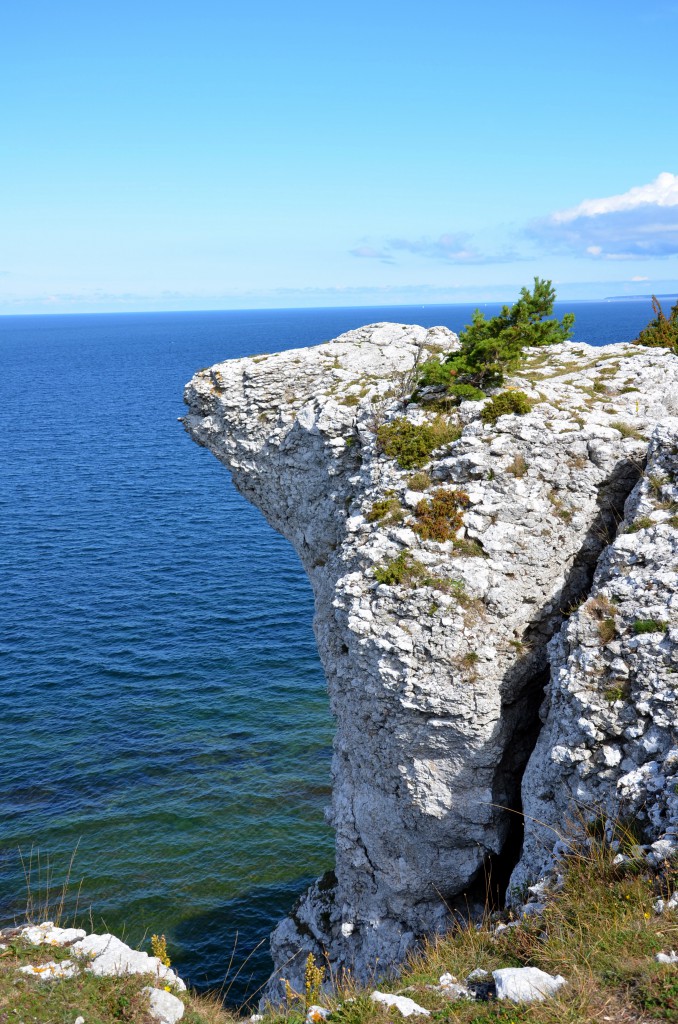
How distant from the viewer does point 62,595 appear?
170ft

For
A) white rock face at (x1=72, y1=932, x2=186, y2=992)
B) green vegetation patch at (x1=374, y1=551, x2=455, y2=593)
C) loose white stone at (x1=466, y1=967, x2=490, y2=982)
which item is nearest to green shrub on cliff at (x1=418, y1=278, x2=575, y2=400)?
green vegetation patch at (x1=374, y1=551, x2=455, y2=593)

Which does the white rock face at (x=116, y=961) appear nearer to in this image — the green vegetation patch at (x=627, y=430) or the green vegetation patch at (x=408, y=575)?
the green vegetation patch at (x=408, y=575)

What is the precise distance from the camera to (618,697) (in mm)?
15383

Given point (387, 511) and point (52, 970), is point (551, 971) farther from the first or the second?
point (387, 511)

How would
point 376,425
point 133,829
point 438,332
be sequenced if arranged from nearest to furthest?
1. point 376,425
2. point 438,332
3. point 133,829

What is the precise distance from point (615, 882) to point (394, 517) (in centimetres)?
1022

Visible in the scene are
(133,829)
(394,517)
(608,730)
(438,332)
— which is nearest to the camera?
(608,730)

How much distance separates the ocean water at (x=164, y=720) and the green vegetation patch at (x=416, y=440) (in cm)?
1635

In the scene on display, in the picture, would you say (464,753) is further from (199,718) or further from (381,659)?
(199,718)

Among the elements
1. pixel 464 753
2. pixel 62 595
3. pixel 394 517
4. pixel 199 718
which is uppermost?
pixel 394 517

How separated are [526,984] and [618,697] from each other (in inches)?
254

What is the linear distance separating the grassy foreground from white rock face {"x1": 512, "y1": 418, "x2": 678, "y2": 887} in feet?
5.06

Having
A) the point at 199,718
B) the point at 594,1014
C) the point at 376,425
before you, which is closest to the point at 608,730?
Result: the point at 594,1014

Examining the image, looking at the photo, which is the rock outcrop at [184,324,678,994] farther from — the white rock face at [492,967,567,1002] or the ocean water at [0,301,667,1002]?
the ocean water at [0,301,667,1002]
